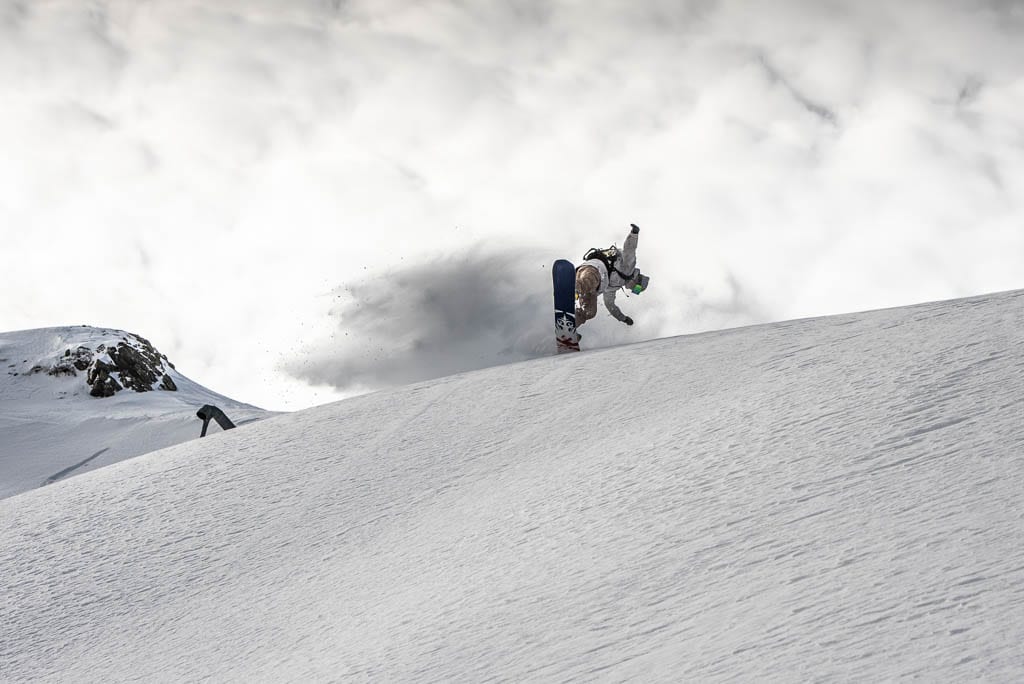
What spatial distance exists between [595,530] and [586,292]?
637cm

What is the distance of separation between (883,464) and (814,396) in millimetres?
1162

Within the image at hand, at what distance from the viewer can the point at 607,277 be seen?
9.85 m

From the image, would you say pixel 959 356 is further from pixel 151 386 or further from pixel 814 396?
pixel 151 386

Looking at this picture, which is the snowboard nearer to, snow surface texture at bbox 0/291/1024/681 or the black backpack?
the black backpack

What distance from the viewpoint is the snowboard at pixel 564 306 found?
9.80 m

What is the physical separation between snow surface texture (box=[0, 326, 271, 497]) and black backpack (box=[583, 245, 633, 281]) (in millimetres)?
7091

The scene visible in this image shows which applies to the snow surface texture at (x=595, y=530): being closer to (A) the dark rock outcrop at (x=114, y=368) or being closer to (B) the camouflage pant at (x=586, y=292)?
(B) the camouflage pant at (x=586, y=292)

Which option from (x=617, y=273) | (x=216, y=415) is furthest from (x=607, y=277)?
(x=216, y=415)

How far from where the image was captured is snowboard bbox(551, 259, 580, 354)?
32.2 ft

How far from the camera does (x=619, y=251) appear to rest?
9.88m

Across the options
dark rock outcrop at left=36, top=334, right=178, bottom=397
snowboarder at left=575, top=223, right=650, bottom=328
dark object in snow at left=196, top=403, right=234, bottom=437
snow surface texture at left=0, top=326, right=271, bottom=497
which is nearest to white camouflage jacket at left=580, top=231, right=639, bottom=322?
snowboarder at left=575, top=223, right=650, bottom=328

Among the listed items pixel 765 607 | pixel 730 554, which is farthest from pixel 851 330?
pixel 765 607

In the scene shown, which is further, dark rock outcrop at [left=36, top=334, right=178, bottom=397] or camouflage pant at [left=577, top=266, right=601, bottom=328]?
dark rock outcrop at [left=36, top=334, right=178, bottom=397]

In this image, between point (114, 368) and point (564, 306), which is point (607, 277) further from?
point (114, 368)
